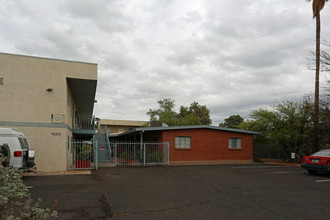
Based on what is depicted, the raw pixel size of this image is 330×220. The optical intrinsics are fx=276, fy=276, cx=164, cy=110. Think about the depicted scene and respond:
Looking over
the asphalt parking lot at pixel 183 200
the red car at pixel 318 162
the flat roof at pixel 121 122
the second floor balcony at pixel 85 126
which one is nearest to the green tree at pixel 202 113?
the flat roof at pixel 121 122

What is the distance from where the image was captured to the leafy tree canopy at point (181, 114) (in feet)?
157

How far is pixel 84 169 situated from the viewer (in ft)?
50.5

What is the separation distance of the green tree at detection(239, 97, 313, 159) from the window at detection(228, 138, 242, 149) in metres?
2.97

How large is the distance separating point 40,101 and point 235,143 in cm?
1538

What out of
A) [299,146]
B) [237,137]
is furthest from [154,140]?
[299,146]

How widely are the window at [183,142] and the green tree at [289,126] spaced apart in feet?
24.5

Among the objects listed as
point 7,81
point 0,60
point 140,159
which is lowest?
point 140,159

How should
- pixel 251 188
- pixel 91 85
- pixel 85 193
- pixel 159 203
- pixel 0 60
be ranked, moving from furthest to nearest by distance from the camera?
pixel 91 85
pixel 0 60
pixel 251 188
pixel 85 193
pixel 159 203

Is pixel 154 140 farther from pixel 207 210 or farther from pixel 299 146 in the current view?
pixel 207 210

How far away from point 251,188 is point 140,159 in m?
10.8

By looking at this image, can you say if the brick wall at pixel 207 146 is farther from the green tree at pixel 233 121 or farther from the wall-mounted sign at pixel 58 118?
the green tree at pixel 233 121

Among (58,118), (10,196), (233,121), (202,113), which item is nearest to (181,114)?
(202,113)

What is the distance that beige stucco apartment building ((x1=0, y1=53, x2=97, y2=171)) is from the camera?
1376 cm

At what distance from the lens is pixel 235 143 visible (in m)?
23.0
